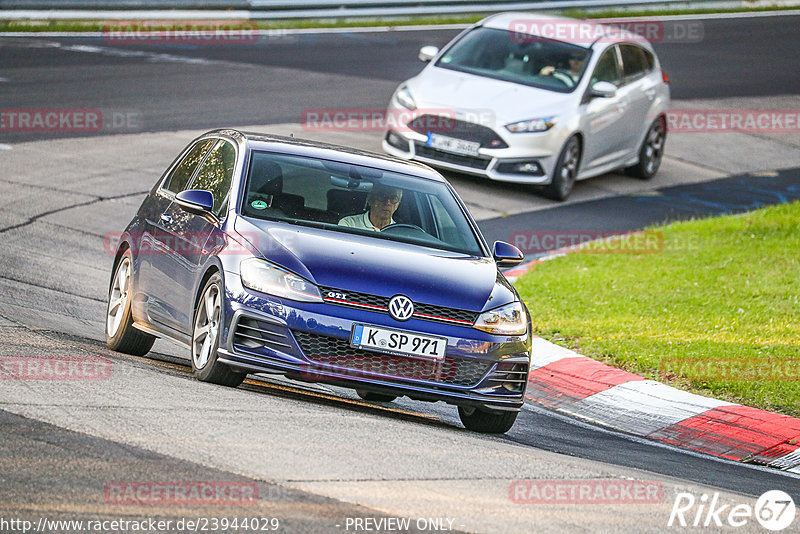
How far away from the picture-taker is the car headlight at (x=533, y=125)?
1650cm

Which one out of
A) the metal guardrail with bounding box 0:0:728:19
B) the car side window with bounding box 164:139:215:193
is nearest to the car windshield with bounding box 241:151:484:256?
the car side window with bounding box 164:139:215:193

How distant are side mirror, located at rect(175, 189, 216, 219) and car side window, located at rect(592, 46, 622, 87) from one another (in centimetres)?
1027

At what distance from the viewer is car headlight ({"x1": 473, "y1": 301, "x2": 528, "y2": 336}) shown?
767 cm

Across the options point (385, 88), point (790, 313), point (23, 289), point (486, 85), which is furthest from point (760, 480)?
point (385, 88)

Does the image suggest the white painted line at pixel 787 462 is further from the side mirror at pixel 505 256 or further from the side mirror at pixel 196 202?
the side mirror at pixel 196 202

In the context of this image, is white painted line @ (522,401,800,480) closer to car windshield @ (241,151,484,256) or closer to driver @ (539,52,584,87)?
car windshield @ (241,151,484,256)

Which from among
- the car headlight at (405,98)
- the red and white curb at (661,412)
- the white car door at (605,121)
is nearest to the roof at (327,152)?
the red and white curb at (661,412)

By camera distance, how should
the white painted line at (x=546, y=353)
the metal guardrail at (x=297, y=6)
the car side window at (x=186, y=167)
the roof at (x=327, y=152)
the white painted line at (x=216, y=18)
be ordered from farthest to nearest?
the metal guardrail at (x=297, y=6)
the white painted line at (x=216, y=18)
the white painted line at (x=546, y=353)
the car side window at (x=186, y=167)
the roof at (x=327, y=152)

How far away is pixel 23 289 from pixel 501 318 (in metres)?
4.48

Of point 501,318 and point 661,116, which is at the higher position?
point 501,318

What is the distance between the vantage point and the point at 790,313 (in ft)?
39.1

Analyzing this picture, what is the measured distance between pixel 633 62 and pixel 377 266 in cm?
1213

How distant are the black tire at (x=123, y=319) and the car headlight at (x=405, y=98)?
793 cm

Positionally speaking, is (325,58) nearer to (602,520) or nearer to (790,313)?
(790,313)
